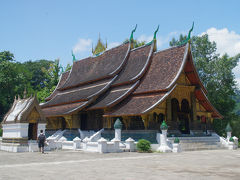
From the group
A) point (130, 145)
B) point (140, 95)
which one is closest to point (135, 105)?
point (140, 95)

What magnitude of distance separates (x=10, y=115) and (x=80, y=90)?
945 centimetres

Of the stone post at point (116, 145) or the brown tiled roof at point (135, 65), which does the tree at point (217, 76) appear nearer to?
the brown tiled roof at point (135, 65)

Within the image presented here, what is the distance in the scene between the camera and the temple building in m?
18.6

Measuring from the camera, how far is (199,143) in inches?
705

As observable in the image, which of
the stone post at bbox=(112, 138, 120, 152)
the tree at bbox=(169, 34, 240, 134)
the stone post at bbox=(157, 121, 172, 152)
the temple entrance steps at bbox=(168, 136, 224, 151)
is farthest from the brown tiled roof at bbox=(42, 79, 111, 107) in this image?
the tree at bbox=(169, 34, 240, 134)

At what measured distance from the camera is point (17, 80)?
37.8 meters

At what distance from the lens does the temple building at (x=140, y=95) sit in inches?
731

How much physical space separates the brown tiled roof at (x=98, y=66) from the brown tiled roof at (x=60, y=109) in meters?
3.12

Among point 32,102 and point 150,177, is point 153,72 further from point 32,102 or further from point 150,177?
point 150,177

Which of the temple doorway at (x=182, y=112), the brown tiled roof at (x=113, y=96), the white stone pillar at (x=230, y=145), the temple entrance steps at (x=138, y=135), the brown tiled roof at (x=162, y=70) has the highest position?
the brown tiled roof at (x=162, y=70)

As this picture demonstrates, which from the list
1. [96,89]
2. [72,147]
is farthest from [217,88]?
[72,147]

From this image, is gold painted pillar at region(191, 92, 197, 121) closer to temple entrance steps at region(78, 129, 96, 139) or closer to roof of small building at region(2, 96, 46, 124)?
temple entrance steps at region(78, 129, 96, 139)

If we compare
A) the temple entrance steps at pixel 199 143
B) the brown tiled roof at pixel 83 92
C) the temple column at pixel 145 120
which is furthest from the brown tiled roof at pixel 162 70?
the brown tiled roof at pixel 83 92

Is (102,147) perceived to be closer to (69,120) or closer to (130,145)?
(130,145)
